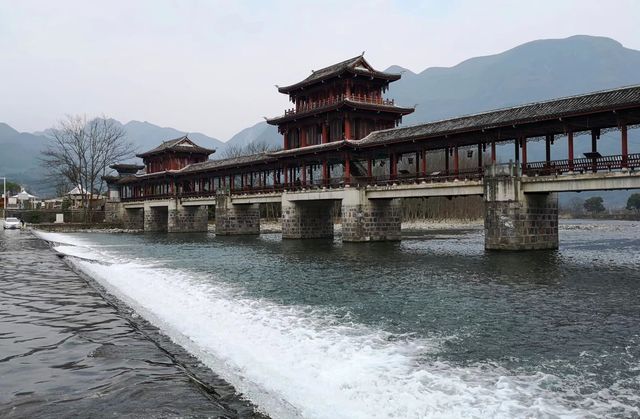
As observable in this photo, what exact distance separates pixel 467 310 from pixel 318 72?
45.0m

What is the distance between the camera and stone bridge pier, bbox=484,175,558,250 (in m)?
30.1

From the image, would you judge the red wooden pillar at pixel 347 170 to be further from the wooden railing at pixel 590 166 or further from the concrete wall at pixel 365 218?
the wooden railing at pixel 590 166

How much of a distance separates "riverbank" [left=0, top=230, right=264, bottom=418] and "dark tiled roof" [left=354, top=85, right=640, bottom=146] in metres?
25.7

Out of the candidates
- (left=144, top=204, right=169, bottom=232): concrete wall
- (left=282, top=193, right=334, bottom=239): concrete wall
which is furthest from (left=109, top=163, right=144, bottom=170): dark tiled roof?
(left=282, top=193, right=334, bottom=239): concrete wall

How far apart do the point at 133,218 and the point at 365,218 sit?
56.5 metres

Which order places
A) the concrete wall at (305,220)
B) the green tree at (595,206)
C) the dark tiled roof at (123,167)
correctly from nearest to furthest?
the concrete wall at (305,220) → the dark tiled roof at (123,167) → the green tree at (595,206)

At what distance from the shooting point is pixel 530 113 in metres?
31.1

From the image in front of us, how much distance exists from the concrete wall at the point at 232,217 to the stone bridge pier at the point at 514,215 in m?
34.9

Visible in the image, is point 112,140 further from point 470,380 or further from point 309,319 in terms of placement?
point 470,380

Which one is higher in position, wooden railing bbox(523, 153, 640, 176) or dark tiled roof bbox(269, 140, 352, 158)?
dark tiled roof bbox(269, 140, 352, 158)

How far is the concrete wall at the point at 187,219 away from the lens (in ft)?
231

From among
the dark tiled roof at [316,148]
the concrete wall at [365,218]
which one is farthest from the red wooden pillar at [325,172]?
the concrete wall at [365,218]

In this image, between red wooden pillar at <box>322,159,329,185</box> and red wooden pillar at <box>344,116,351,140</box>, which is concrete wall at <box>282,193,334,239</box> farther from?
red wooden pillar at <box>344,116,351,140</box>

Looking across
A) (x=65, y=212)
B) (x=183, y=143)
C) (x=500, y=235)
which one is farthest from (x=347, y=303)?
(x=65, y=212)
